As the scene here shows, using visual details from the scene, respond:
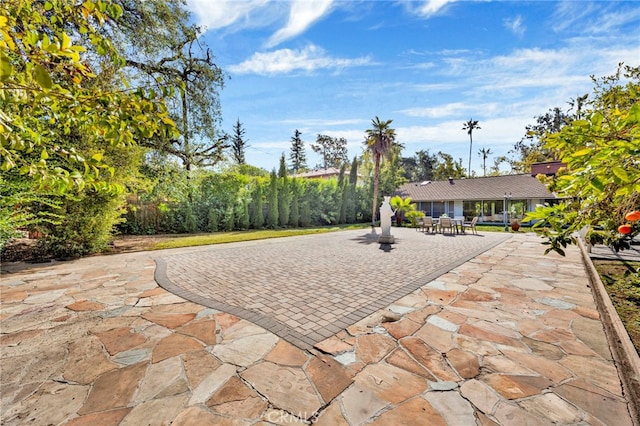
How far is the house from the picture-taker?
2212cm

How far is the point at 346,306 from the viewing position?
3834 mm

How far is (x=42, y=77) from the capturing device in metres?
1.00

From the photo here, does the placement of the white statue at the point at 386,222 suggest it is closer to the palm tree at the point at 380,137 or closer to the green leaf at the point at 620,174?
the green leaf at the point at 620,174

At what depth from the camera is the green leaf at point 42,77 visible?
3.21ft

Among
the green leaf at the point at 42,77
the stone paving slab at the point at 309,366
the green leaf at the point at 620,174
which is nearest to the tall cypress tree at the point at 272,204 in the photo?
the stone paving slab at the point at 309,366

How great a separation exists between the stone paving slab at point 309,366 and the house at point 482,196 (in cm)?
2241

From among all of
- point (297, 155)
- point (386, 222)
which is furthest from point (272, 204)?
point (297, 155)

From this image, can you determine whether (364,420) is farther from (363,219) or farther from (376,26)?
(363,219)

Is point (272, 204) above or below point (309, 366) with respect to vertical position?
above

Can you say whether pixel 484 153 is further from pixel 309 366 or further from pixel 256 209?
pixel 309 366

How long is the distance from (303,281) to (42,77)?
15.2 feet

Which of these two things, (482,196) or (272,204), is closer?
(272,204)

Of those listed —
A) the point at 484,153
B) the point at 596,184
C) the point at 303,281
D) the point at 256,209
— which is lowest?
the point at 303,281

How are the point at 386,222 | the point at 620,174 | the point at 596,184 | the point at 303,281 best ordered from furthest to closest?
the point at 386,222
the point at 303,281
the point at 596,184
the point at 620,174
